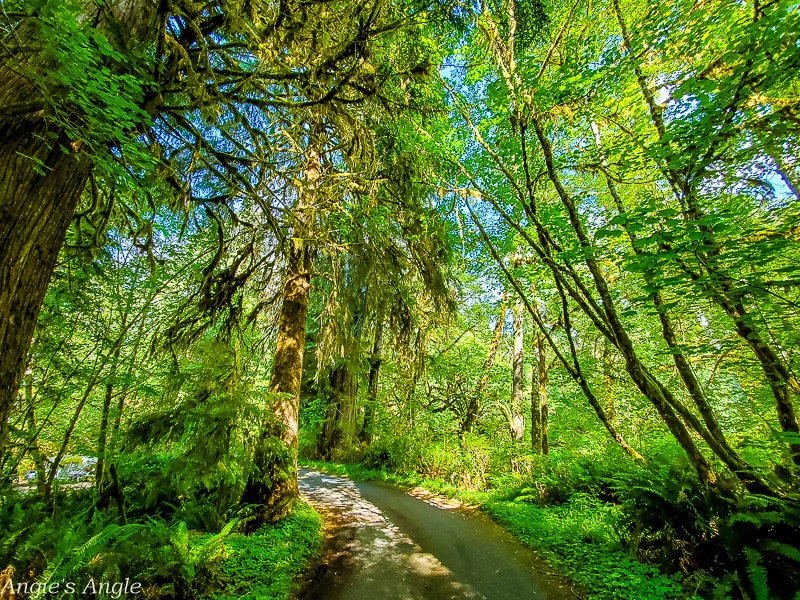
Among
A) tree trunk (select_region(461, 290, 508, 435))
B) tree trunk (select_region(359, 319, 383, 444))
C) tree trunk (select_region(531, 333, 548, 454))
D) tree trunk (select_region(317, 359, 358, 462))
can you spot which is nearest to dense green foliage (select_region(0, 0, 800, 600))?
tree trunk (select_region(531, 333, 548, 454))

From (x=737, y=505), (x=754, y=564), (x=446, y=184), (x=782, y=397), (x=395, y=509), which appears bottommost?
(x=395, y=509)

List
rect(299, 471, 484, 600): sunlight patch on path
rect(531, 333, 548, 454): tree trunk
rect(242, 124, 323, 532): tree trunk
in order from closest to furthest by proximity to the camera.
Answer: rect(299, 471, 484, 600): sunlight patch on path < rect(242, 124, 323, 532): tree trunk < rect(531, 333, 548, 454): tree trunk

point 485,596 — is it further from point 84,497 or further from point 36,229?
point 84,497

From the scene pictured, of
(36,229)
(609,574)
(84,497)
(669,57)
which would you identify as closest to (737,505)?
(609,574)

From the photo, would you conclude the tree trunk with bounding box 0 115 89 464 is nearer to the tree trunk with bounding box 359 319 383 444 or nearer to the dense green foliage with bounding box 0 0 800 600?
the dense green foliage with bounding box 0 0 800 600

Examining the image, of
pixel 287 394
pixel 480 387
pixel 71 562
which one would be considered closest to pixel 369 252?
pixel 287 394

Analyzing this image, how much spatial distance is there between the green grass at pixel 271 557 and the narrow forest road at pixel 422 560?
27 centimetres

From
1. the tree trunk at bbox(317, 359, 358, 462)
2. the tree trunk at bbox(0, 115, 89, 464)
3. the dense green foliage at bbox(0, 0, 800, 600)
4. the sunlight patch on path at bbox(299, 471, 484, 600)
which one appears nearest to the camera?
the tree trunk at bbox(0, 115, 89, 464)

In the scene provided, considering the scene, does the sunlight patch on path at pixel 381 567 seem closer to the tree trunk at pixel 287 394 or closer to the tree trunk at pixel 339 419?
the tree trunk at pixel 287 394

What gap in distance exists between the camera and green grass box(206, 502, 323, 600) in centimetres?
335

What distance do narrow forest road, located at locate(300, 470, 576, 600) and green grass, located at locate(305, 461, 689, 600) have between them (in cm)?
25

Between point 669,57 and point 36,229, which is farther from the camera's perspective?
point 669,57

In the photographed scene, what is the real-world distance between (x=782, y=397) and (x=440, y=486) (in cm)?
664

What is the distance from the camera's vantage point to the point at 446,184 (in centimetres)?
727
